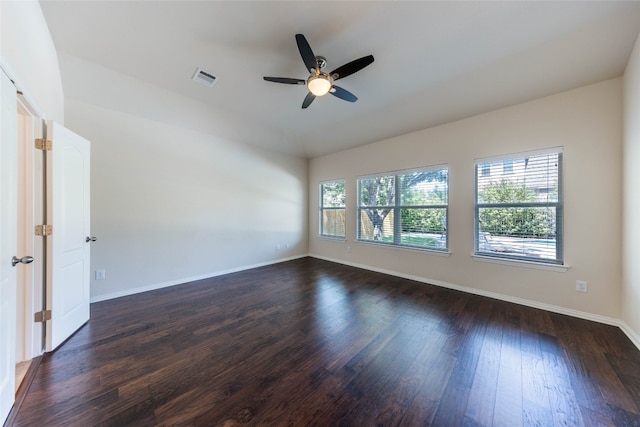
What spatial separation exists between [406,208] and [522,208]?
5.58 feet

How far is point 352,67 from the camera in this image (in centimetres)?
230

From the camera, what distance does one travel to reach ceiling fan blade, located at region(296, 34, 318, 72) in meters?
1.99

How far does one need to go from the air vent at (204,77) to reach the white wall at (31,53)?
1.29 meters

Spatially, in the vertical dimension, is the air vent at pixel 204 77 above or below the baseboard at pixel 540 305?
above

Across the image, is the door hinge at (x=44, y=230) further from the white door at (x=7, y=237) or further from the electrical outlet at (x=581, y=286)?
the electrical outlet at (x=581, y=286)

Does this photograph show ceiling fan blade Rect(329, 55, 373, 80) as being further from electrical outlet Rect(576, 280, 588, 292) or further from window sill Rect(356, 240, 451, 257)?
electrical outlet Rect(576, 280, 588, 292)

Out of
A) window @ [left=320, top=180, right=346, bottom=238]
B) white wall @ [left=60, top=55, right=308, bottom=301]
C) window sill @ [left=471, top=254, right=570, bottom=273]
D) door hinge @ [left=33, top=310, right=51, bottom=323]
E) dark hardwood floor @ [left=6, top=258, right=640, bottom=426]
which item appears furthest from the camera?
window @ [left=320, top=180, right=346, bottom=238]

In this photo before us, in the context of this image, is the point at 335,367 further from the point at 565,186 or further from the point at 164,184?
the point at 164,184

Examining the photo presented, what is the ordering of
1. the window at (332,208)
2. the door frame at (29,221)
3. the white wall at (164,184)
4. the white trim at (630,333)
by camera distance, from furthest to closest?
the window at (332,208) < the white wall at (164,184) < the white trim at (630,333) < the door frame at (29,221)

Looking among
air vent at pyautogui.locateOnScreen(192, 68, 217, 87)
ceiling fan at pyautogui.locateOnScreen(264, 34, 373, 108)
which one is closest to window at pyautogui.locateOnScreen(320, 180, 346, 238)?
ceiling fan at pyautogui.locateOnScreen(264, 34, 373, 108)

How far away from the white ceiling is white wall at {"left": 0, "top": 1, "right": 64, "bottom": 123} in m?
0.22

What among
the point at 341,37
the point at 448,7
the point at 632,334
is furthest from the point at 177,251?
the point at 632,334

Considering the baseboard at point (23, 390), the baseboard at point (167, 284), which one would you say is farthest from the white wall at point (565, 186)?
the baseboard at point (23, 390)

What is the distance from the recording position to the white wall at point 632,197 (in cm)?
214
